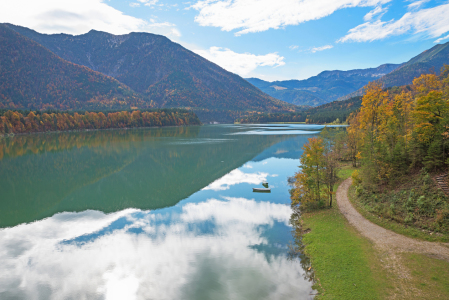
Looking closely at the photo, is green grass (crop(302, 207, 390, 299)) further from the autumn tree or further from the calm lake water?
the autumn tree

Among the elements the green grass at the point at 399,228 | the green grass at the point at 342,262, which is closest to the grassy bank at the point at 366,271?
the green grass at the point at 342,262

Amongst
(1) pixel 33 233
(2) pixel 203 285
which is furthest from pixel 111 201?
(2) pixel 203 285

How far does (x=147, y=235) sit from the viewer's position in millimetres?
23859

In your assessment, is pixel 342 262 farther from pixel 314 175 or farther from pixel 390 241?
pixel 314 175

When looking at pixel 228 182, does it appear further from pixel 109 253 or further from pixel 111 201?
pixel 109 253

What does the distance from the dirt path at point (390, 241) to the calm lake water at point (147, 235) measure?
5.75m

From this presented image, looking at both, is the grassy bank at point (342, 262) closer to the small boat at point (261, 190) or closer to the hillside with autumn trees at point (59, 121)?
the small boat at point (261, 190)

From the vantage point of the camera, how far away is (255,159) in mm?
65250

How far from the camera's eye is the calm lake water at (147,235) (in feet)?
51.8

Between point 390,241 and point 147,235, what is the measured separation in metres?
19.9

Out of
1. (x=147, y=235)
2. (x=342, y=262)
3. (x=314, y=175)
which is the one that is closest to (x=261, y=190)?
(x=314, y=175)

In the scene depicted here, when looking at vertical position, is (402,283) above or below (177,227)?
above

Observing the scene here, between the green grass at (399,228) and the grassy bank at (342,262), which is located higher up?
the green grass at (399,228)

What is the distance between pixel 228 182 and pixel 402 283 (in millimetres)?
32235
